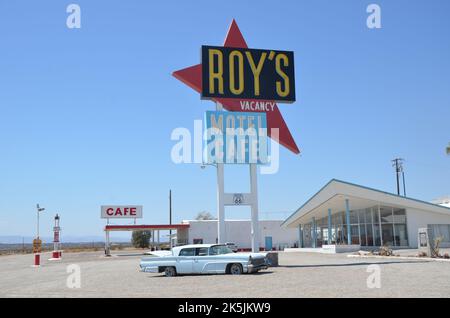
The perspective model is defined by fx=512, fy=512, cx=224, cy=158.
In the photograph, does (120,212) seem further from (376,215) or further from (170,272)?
(170,272)

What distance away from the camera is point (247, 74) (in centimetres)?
2842

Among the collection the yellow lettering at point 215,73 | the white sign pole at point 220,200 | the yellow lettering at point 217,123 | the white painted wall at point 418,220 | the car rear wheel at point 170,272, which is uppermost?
the yellow lettering at point 215,73

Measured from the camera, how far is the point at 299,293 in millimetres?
13445

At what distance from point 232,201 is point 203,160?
9.04 ft

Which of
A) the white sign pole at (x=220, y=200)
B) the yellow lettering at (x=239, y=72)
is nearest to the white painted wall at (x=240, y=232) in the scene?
the white sign pole at (x=220, y=200)

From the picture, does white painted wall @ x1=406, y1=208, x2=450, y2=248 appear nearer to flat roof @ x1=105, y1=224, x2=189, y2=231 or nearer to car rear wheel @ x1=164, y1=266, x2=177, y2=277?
car rear wheel @ x1=164, y1=266, x2=177, y2=277

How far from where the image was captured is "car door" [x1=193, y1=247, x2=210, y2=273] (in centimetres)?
2075

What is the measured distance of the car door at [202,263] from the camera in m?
20.8

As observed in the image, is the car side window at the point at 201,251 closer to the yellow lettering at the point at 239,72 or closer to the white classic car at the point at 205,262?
the white classic car at the point at 205,262

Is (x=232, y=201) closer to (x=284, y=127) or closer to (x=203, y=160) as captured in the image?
(x=203, y=160)

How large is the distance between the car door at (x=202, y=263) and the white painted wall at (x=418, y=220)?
23234mm

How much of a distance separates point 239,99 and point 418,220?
19.3 meters

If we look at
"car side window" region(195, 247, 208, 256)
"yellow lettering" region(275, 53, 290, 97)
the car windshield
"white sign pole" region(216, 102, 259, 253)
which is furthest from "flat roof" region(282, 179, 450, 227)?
"car side window" region(195, 247, 208, 256)
